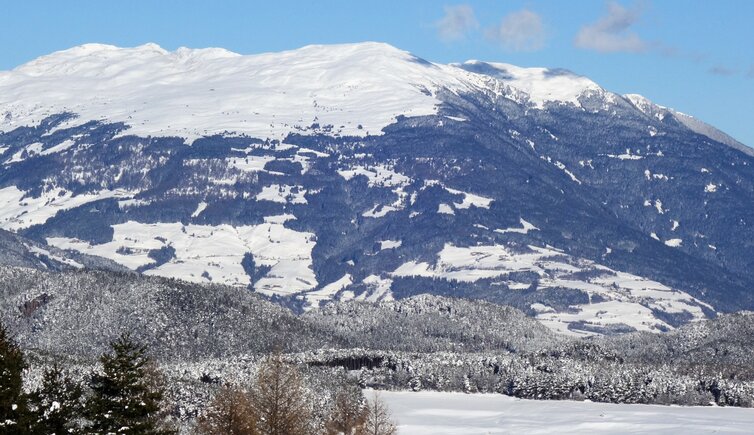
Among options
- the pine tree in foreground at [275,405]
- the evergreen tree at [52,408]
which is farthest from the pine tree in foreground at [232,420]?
the evergreen tree at [52,408]

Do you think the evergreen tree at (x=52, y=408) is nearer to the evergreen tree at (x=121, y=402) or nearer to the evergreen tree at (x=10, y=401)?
the evergreen tree at (x=121, y=402)

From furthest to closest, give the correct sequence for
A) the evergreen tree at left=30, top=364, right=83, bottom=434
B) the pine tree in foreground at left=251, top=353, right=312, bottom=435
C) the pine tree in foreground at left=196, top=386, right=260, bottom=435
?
the pine tree in foreground at left=251, top=353, right=312, bottom=435 → the pine tree in foreground at left=196, top=386, right=260, bottom=435 → the evergreen tree at left=30, top=364, right=83, bottom=434

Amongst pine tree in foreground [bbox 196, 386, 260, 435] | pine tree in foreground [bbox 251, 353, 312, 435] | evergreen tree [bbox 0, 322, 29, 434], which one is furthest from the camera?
pine tree in foreground [bbox 251, 353, 312, 435]

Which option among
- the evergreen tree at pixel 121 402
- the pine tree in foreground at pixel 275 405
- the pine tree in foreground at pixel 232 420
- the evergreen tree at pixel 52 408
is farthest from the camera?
the pine tree in foreground at pixel 275 405

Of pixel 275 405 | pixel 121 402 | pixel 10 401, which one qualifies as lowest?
pixel 10 401

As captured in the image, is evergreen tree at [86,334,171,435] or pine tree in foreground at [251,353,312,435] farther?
pine tree in foreground at [251,353,312,435]

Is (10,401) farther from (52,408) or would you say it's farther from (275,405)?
(275,405)

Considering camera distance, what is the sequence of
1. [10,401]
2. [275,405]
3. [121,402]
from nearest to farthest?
[10,401]
[121,402]
[275,405]

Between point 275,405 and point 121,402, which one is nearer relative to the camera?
point 121,402

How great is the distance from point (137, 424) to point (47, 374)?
17.9ft

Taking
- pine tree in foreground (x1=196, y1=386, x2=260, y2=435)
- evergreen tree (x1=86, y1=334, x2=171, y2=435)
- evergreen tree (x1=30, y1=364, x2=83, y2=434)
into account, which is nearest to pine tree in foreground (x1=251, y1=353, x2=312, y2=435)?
pine tree in foreground (x1=196, y1=386, x2=260, y2=435)

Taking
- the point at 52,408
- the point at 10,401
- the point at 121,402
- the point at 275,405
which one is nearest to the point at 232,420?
the point at 275,405

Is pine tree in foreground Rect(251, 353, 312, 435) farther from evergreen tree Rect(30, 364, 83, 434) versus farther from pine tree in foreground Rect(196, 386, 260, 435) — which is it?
evergreen tree Rect(30, 364, 83, 434)

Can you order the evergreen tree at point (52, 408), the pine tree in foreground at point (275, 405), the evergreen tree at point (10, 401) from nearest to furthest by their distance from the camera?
the evergreen tree at point (10, 401) → the evergreen tree at point (52, 408) → the pine tree in foreground at point (275, 405)
